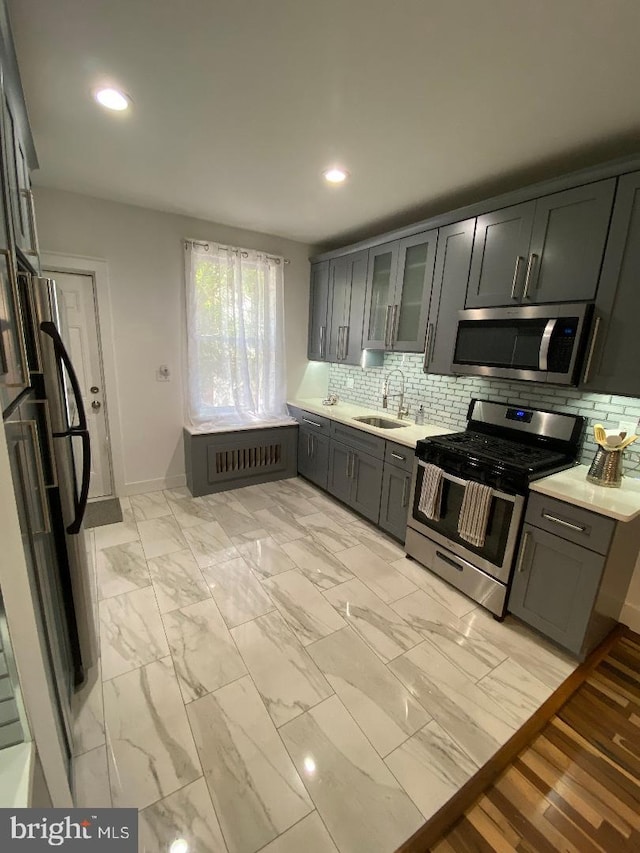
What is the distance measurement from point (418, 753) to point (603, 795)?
680 millimetres

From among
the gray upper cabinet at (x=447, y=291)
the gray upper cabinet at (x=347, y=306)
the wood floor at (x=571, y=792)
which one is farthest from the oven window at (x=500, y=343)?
the wood floor at (x=571, y=792)

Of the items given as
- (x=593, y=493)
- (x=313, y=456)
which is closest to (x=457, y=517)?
(x=593, y=493)

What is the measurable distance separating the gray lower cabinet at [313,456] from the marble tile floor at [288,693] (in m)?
1.01

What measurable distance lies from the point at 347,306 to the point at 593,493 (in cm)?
260

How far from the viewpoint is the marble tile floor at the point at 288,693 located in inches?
48.1

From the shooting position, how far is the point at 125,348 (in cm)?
324

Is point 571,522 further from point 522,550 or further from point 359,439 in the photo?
point 359,439

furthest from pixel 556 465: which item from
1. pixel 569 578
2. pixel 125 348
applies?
pixel 125 348

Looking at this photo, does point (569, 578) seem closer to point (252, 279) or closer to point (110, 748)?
point (110, 748)

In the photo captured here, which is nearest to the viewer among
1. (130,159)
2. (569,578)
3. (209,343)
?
(569,578)

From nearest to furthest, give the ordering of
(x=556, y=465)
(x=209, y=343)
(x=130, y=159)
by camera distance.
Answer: (x=556, y=465) → (x=130, y=159) → (x=209, y=343)

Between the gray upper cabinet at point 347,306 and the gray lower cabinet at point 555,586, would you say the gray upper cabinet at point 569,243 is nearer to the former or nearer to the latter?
the gray lower cabinet at point 555,586

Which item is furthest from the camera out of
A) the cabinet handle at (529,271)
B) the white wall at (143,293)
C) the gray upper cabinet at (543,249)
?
the white wall at (143,293)

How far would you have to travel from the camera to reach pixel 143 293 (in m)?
3.23
